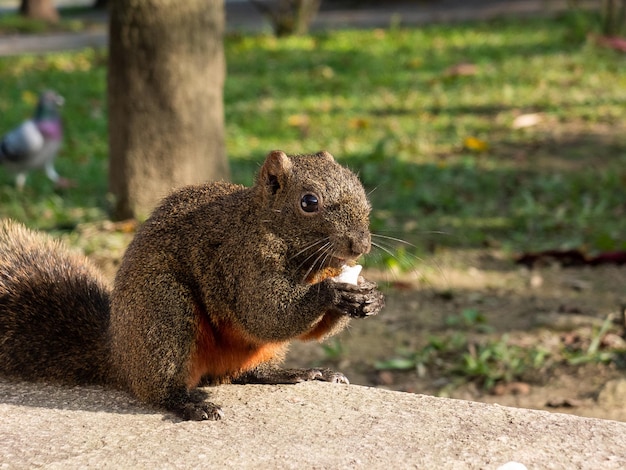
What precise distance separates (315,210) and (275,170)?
8.4 inches

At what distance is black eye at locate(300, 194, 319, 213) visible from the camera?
10.5ft

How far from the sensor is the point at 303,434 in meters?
3.07

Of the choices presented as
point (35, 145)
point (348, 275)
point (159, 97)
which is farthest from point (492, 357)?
point (35, 145)

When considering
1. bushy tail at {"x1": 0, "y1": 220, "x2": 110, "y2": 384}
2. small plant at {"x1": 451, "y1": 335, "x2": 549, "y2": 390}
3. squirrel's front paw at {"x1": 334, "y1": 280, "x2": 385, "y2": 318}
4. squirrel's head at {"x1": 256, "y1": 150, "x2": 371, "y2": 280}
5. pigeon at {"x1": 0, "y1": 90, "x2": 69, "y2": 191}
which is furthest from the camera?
pigeon at {"x1": 0, "y1": 90, "x2": 69, "y2": 191}

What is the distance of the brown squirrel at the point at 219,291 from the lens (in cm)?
316

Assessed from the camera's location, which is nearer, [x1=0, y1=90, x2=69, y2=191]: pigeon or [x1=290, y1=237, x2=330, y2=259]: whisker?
[x1=290, y1=237, x2=330, y2=259]: whisker

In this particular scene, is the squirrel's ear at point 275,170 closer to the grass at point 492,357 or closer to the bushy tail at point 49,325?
the bushy tail at point 49,325

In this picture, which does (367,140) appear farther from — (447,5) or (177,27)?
(447,5)

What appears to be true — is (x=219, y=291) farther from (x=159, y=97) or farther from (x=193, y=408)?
(x=159, y=97)

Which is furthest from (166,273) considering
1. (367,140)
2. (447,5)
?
(447,5)

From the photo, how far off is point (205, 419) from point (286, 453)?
15.7 inches

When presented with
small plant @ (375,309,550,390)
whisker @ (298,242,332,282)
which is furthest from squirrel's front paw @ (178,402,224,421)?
small plant @ (375,309,550,390)

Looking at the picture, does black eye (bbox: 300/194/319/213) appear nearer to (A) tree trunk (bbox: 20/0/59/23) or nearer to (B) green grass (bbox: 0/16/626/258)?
(B) green grass (bbox: 0/16/626/258)

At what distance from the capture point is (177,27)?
6.48 m
